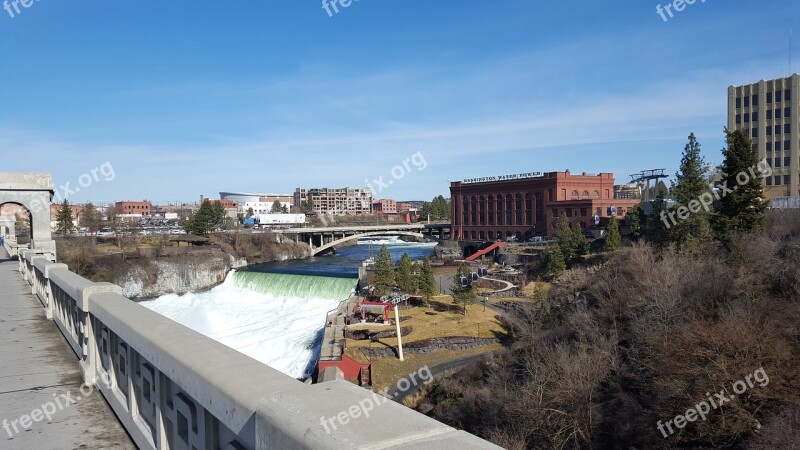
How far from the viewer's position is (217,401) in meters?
2.56

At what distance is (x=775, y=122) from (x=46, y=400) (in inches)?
2488

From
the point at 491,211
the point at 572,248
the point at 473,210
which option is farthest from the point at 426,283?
the point at 473,210

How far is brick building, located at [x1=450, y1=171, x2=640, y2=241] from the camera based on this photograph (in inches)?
2537

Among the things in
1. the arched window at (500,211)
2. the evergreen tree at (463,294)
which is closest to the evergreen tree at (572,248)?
the evergreen tree at (463,294)

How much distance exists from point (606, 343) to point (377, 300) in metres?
18.8

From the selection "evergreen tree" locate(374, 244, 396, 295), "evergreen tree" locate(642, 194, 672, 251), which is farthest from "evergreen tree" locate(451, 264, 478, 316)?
"evergreen tree" locate(642, 194, 672, 251)

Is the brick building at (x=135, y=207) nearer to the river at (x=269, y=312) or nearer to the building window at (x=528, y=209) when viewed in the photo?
the river at (x=269, y=312)

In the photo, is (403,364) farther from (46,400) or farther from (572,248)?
(572,248)

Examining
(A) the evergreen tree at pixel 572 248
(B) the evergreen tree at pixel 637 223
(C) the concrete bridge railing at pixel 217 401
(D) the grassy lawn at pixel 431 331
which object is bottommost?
(D) the grassy lawn at pixel 431 331

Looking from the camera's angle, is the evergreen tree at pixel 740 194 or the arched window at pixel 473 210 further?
the arched window at pixel 473 210

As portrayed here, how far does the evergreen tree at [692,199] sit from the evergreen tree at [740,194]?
2.59 m

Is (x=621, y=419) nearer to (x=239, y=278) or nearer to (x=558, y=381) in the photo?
(x=558, y=381)

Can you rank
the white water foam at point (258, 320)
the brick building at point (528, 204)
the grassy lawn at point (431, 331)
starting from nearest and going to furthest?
the grassy lawn at point (431, 331), the white water foam at point (258, 320), the brick building at point (528, 204)

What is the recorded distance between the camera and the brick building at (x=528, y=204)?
211 ft
